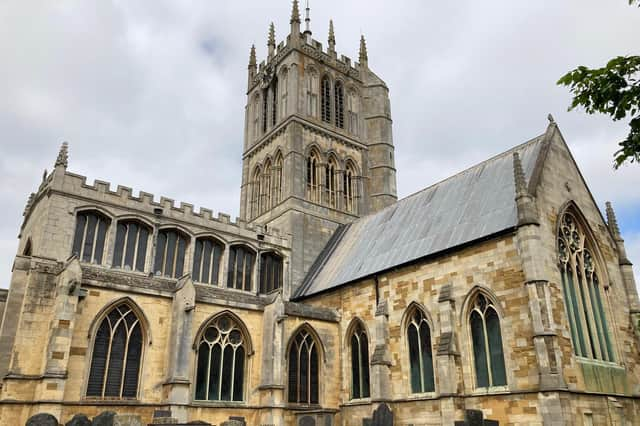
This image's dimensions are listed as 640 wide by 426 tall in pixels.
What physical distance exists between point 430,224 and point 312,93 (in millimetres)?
15713

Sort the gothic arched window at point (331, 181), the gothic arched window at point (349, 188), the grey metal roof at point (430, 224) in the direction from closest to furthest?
the grey metal roof at point (430, 224) → the gothic arched window at point (331, 181) → the gothic arched window at point (349, 188)

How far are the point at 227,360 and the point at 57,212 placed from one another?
8888 millimetres

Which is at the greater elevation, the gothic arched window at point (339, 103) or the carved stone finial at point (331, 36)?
the carved stone finial at point (331, 36)

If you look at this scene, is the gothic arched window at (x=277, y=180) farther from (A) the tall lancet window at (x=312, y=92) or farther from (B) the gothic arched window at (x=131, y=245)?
(B) the gothic arched window at (x=131, y=245)

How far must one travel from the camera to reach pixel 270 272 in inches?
1059

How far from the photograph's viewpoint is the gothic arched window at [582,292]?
56.4 ft

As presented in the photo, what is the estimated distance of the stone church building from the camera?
16.1m

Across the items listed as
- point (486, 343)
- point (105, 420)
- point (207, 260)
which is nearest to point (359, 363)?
point (486, 343)

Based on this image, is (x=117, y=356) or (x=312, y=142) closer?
(x=117, y=356)

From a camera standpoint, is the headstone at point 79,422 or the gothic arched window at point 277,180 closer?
the headstone at point 79,422

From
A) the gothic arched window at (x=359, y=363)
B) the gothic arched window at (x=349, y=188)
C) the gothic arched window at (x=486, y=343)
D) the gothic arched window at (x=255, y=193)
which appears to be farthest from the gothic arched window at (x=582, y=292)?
the gothic arched window at (x=255, y=193)

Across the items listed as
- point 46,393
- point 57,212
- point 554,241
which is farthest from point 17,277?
point 554,241

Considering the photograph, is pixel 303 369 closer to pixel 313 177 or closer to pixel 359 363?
pixel 359 363

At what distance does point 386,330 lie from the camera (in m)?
20.6
